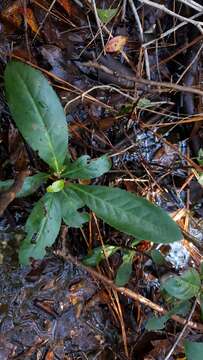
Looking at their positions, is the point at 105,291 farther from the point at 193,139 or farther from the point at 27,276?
the point at 193,139

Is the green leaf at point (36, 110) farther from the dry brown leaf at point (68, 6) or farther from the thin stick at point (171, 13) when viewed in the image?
the thin stick at point (171, 13)

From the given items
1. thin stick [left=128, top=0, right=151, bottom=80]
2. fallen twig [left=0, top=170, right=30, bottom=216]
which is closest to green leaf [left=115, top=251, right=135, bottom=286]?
fallen twig [left=0, top=170, right=30, bottom=216]

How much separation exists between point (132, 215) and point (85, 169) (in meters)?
0.18

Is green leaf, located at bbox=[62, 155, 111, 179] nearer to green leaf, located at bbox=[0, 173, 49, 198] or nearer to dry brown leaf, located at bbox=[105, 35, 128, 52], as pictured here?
green leaf, located at bbox=[0, 173, 49, 198]

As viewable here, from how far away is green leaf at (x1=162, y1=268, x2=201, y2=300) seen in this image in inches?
53.1

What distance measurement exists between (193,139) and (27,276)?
0.74m

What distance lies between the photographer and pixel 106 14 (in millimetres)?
1509

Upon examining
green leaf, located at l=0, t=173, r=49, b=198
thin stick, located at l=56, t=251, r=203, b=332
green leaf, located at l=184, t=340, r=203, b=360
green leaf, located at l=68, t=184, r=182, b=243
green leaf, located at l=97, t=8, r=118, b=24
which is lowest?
green leaf, located at l=184, t=340, r=203, b=360

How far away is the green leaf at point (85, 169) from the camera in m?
1.27

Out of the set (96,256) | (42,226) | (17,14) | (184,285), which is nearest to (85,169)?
(42,226)

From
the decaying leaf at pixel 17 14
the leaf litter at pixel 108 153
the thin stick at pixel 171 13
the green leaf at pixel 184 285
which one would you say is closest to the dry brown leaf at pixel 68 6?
the leaf litter at pixel 108 153

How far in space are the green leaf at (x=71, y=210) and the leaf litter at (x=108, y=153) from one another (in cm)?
21

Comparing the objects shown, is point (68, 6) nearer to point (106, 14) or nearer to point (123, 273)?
point (106, 14)

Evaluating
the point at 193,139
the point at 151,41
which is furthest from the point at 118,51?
the point at 193,139
